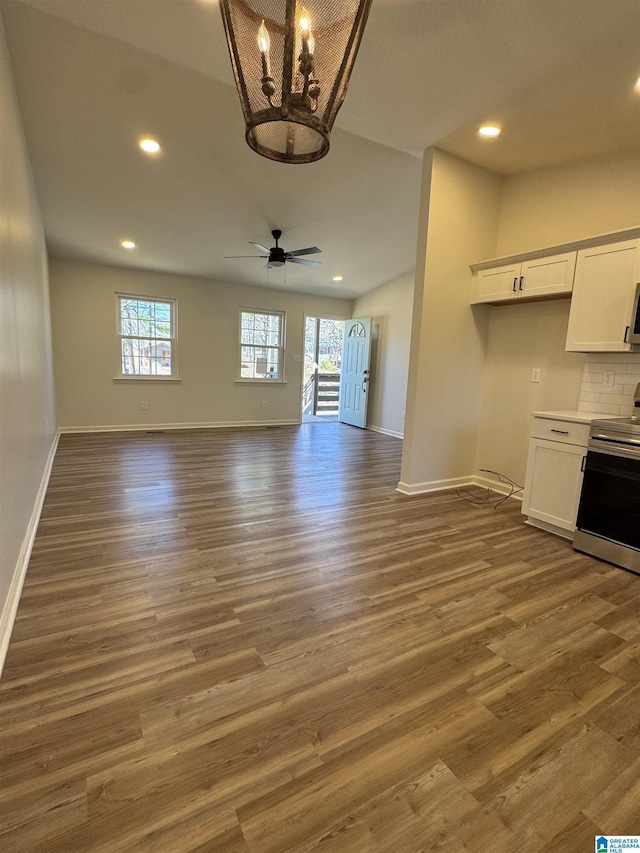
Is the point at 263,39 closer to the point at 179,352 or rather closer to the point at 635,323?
the point at 635,323

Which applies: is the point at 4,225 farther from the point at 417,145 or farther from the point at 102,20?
the point at 417,145

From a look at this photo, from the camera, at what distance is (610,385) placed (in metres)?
3.20

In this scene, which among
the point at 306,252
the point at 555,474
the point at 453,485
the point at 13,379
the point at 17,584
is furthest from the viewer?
the point at 306,252

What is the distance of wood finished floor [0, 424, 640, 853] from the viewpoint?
111 centimetres

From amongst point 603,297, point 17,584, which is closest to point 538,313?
point 603,297

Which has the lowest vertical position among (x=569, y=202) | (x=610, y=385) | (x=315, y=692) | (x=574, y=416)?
(x=315, y=692)

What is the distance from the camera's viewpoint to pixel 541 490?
10.3ft

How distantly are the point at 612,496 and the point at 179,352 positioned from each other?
630 centimetres

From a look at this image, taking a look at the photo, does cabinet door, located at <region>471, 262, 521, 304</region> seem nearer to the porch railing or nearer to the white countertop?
the white countertop

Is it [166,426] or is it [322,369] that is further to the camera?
[322,369]

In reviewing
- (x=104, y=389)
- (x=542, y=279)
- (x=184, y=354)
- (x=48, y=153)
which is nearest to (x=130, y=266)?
(x=184, y=354)

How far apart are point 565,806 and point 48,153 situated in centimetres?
529

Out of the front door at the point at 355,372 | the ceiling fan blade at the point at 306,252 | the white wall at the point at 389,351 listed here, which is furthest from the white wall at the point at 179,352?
the ceiling fan blade at the point at 306,252

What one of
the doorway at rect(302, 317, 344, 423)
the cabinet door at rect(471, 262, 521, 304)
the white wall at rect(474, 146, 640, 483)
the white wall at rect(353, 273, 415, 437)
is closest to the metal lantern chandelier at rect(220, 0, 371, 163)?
the cabinet door at rect(471, 262, 521, 304)
